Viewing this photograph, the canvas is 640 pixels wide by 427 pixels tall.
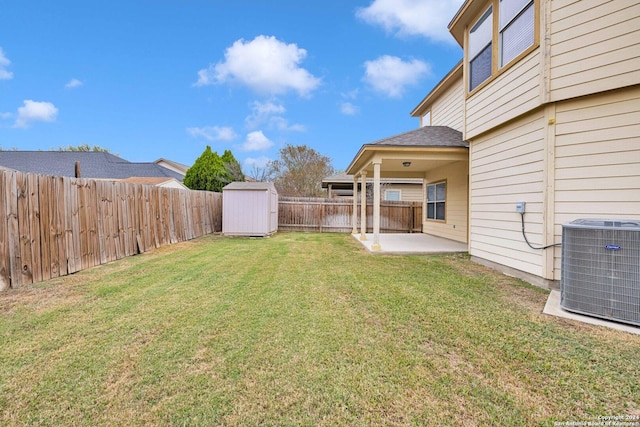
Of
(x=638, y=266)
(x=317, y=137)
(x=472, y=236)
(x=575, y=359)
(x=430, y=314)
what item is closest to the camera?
(x=575, y=359)

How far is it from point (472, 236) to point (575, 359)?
4.23 m

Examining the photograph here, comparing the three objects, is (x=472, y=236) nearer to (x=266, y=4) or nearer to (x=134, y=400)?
(x=134, y=400)

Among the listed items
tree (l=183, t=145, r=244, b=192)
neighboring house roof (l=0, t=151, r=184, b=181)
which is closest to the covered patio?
tree (l=183, t=145, r=244, b=192)

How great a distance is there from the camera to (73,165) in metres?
20.9

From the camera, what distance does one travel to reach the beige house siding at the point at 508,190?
4.26 metres

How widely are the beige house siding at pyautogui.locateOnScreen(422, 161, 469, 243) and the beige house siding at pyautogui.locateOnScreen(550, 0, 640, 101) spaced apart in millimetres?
3985

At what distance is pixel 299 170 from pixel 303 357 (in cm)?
1931

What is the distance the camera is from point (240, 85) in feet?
55.1

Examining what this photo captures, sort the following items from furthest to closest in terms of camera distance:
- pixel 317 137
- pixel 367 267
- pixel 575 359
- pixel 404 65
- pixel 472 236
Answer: pixel 317 137 < pixel 404 65 < pixel 472 236 < pixel 367 267 < pixel 575 359

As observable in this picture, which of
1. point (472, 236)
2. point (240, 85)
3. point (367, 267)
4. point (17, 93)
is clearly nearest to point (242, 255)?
point (367, 267)

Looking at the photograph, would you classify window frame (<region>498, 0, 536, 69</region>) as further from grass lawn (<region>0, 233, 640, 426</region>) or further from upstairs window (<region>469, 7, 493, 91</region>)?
grass lawn (<region>0, 233, 640, 426</region>)

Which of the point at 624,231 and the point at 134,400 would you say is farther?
the point at 624,231

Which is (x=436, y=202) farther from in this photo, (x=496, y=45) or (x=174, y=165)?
(x=174, y=165)

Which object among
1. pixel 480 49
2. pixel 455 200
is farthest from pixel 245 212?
pixel 480 49
